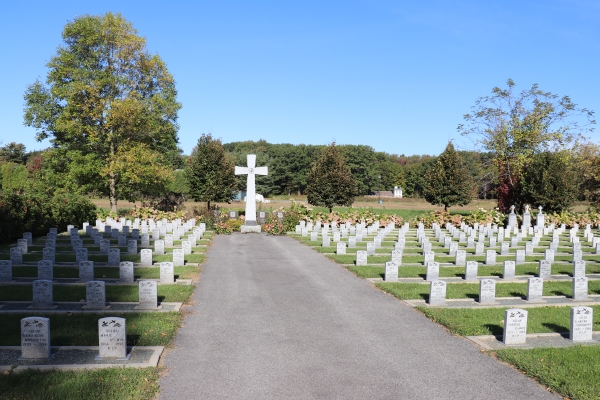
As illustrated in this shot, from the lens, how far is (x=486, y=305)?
12.6 m

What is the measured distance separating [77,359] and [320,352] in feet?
12.8

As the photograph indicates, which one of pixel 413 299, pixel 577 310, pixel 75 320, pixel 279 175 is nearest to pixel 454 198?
pixel 413 299

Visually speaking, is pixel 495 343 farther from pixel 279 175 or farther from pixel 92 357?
pixel 279 175

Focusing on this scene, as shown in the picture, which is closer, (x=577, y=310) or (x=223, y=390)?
(x=223, y=390)

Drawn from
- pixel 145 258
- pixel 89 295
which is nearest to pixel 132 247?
pixel 145 258

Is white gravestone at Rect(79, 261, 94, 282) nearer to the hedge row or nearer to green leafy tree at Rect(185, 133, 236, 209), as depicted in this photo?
the hedge row

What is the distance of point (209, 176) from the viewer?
39.5 metres

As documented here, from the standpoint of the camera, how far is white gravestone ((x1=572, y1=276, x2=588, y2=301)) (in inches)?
530

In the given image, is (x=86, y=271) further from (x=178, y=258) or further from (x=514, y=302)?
(x=514, y=302)

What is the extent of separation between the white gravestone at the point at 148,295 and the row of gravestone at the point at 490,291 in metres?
6.60

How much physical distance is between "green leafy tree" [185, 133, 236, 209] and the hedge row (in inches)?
304

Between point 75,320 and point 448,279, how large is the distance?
11.1 m

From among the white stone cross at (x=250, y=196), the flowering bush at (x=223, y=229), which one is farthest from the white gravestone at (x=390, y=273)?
the white stone cross at (x=250, y=196)

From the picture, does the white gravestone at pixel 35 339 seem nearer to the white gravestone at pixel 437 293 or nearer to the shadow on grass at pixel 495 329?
the shadow on grass at pixel 495 329
